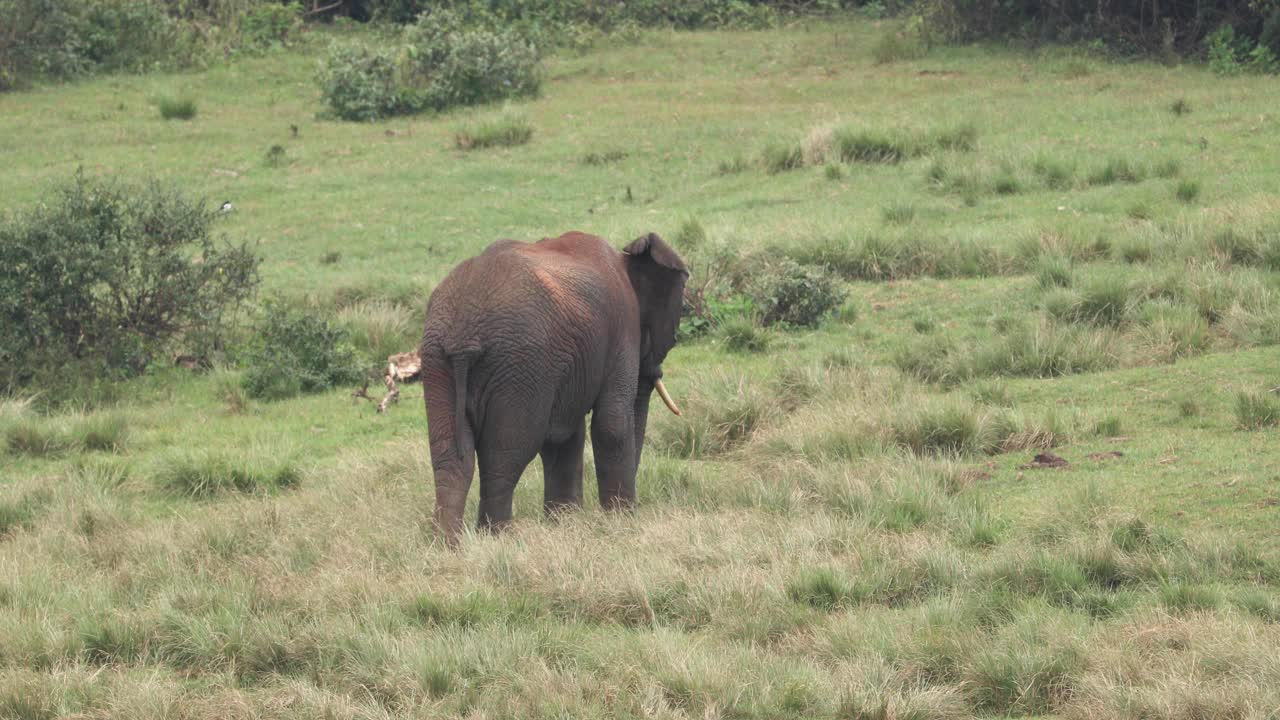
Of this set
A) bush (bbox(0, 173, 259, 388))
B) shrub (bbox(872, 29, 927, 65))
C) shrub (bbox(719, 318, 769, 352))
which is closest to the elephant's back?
shrub (bbox(719, 318, 769, 352))

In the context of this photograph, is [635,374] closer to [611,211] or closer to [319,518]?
[319,518]

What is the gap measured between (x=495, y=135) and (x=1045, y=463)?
13.7 metres

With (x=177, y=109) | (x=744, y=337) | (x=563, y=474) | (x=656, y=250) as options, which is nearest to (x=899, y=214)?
(x=744, y=337)

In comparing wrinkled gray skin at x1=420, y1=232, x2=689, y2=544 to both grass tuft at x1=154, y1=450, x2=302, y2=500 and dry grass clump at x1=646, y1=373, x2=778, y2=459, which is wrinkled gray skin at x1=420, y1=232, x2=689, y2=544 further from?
grass tuft at x1=154, y1=450, x2=302, y2=500

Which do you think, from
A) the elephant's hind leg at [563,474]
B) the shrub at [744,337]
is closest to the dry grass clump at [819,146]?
the shrub at [744,337]

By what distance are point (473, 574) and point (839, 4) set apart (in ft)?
81.1

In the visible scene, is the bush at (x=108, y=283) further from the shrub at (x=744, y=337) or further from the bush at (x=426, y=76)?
the bush at (x=426, y=76)

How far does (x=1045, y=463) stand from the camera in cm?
1023

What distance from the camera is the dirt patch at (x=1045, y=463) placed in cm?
1018

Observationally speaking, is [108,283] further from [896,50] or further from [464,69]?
[896,50]

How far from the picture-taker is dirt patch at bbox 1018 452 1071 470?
33.4 ft

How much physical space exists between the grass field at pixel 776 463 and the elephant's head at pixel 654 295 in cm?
97

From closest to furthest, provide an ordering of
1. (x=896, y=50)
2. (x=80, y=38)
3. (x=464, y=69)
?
1. (x=464, y=69)
2. (x=896, y=50)
3. (x=80, y=38)

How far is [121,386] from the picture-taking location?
14430 millimetres
